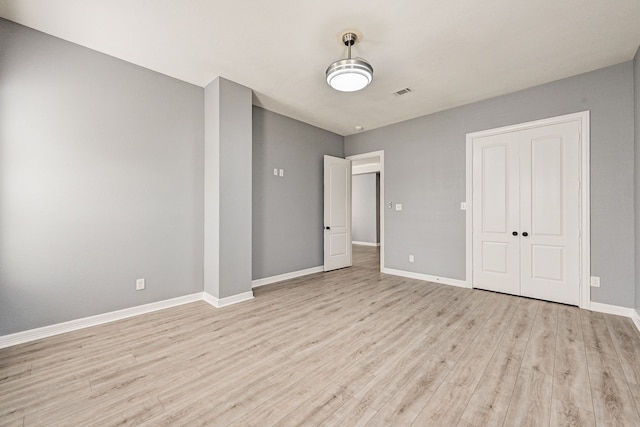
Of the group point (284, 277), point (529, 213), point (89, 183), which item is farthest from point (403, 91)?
point (89, 183)

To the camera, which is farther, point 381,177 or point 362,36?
point 381,177

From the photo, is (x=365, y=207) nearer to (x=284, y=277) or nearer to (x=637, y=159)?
(x=284, y=277)

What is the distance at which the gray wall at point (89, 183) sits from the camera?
8.13ft

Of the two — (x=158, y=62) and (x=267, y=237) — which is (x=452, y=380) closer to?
(x=267, y=237)

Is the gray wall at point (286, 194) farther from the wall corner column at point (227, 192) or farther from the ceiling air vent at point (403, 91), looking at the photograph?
the ceiling air vent at point (403, 91)

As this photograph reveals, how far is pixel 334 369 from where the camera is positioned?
2.07 meters

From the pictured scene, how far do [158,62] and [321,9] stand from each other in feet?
6.79

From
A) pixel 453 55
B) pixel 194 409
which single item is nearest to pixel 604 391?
pixel 194 409

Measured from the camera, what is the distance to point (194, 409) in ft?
5.44

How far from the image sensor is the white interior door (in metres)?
5.39

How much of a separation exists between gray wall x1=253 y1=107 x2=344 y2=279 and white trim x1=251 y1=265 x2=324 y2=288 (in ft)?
0.22

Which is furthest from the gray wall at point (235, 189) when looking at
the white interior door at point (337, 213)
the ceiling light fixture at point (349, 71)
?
the white interior door at point (337, 213)

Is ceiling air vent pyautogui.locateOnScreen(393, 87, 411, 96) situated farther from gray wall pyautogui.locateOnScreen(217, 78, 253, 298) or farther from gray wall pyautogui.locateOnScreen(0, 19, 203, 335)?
gray wall pyautogui.locateOnScreen(0, 19, 203, 335)

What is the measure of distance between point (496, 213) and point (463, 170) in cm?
82
